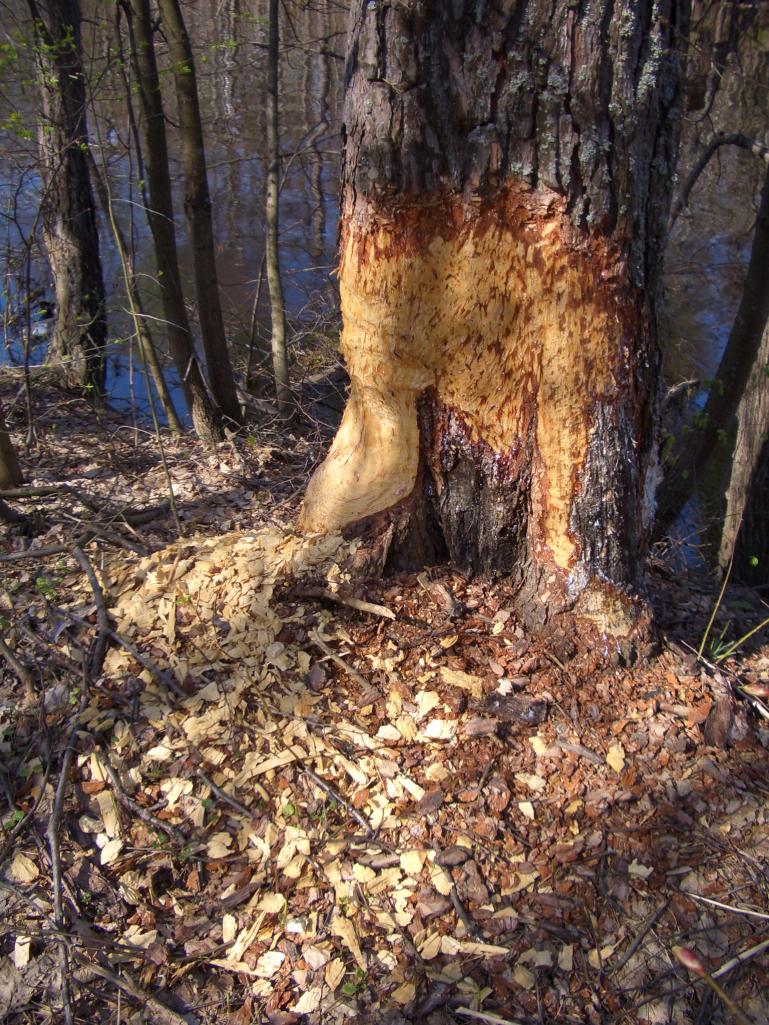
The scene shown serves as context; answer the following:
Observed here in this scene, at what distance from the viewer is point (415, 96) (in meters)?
2.28

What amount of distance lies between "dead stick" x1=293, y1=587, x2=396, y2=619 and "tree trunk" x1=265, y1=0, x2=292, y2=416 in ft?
12.1

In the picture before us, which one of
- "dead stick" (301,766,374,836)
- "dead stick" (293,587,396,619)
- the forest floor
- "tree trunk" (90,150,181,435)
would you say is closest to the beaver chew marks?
"dead stick" (293,587,396,619)

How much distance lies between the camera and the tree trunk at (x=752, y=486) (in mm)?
4574

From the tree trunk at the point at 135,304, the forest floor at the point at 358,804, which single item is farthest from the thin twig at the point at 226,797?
the tree trunk at the point at 135,304

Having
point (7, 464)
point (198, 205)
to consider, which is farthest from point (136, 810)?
point (198, 205)

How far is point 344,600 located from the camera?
294cm

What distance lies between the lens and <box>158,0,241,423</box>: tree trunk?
4.67 m

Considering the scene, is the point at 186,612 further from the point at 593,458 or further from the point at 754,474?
the point at 754,474

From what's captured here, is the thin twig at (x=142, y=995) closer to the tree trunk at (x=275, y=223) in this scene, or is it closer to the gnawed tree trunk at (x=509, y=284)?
the gnawed tree trunk at (x=509, y=284)

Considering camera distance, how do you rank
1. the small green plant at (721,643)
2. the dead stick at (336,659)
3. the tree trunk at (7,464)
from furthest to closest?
A: the tree trunk at (7,464)
the small green plant at (721,643)
the dead stick at (336,659)

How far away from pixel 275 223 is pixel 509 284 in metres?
4.02

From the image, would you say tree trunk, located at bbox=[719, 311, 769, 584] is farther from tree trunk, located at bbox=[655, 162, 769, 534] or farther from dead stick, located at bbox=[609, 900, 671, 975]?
dead stick, located at bbox=[609, 900, 671, 975]

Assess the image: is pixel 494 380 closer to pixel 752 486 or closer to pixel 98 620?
pixel 98 620

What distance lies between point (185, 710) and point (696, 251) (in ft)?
35.3
